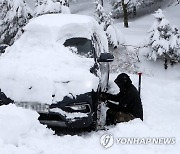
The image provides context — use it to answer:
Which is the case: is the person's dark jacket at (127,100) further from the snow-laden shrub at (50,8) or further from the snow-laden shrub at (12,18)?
the snow-laden shrub at (12,18)

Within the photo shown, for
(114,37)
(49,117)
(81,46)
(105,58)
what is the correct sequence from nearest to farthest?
1. (49,117)
2. (105,58)
3. (81,46)
4. (114,37)

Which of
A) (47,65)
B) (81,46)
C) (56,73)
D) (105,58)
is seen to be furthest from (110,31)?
(56,73)

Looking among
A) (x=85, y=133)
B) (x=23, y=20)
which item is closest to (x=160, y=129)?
(x=85, y=133)

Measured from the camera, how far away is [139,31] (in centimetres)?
1831

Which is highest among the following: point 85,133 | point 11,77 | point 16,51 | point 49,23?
point 49,23

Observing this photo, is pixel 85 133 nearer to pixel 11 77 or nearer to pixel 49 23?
pixel 11 77

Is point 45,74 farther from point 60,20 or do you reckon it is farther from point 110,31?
point 110,31

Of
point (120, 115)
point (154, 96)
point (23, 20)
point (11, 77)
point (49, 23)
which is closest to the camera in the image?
point (11, 77)

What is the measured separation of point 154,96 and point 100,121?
2731 mm

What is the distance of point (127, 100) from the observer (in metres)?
6.21

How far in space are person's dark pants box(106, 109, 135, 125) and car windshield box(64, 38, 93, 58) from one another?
1.20 meters

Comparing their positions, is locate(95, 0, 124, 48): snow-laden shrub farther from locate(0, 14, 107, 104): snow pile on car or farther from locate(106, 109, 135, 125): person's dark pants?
locate(106, 109, 135, 125): person's dark pants

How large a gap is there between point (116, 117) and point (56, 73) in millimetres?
1422

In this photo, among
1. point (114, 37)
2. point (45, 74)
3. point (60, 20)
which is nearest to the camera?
point (45, 74)
